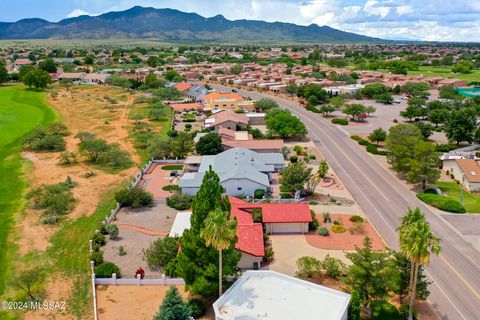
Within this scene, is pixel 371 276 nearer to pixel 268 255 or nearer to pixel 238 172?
pixel 268 255

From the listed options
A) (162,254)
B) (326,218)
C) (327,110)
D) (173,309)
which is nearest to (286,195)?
(326,218)

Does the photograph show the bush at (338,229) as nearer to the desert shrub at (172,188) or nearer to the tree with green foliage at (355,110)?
the desert shrub at (172,188)

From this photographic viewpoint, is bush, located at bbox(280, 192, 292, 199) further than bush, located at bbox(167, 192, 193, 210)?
Yes

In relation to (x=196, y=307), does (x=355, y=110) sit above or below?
above

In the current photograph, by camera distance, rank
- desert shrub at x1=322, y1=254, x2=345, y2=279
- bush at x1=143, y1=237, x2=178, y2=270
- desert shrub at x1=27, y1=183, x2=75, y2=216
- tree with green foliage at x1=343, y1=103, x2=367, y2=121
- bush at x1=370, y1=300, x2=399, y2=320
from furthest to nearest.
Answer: tree with green foliage at x1=343, y1=103, x2=367, y2=121 < desert shrub at x1=27, y1=183, x2=75, y2=216 < bush at x1=143, y1=237, x2=178, y2=270 < desert shrub at x1=322, y1=254, x2=345, y2=279 < bush at x1=370, y1=300, x2=399, y2=320

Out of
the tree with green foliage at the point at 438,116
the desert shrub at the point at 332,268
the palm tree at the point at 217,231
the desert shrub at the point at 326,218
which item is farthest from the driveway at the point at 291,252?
the tree with green foliage at the point at 438,116

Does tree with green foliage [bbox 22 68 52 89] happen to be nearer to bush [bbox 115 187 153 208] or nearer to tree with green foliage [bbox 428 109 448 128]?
bush [bbox 115 187 153 208]

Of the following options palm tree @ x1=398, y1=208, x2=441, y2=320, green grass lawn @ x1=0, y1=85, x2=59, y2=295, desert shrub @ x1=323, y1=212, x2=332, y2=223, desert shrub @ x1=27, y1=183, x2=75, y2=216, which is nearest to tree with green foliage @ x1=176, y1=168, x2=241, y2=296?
palm tree @ x1=398, y1=208, x2=441, y2=320
